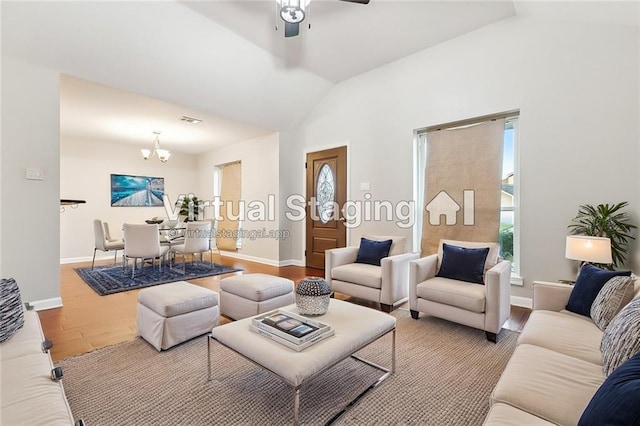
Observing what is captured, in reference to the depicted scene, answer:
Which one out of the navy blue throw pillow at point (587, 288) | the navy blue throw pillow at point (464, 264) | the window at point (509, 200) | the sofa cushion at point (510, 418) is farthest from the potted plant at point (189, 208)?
the sofa cushion at point (510, 418)

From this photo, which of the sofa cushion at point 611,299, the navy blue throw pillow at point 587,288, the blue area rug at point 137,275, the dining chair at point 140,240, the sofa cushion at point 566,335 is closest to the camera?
the sofa cushion at point 566,335

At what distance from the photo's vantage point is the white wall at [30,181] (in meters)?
2.99

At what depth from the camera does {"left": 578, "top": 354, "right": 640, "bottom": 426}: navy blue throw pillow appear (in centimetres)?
69

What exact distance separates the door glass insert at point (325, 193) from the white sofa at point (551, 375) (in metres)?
3.61

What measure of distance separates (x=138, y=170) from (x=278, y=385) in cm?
673

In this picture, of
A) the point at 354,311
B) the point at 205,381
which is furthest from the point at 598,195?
the point at 205,381

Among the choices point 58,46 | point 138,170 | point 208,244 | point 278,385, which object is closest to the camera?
point 278,385

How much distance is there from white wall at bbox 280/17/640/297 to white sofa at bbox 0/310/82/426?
12.6 ft

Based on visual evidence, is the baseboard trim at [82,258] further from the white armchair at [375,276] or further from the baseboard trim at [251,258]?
the white armchair at [375,276]

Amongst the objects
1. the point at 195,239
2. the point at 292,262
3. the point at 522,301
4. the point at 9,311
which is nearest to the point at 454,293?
the point at 522,301

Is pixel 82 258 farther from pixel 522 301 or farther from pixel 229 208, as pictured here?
pixel 522 301

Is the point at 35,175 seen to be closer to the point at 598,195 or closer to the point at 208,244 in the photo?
the point at 208,244

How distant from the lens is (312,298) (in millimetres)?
1898

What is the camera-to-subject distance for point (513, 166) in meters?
3.50
